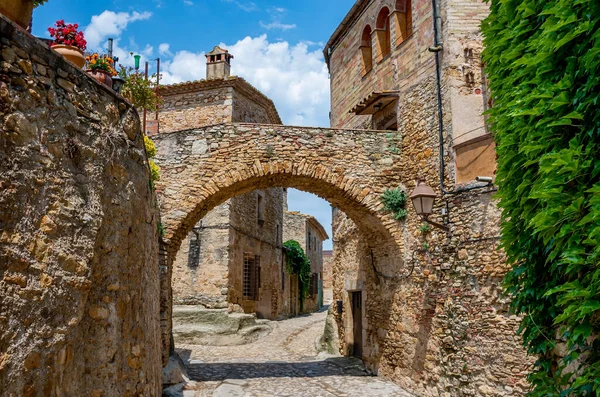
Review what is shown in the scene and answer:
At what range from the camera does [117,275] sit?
4848 mm

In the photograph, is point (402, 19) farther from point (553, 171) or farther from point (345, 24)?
point (553, 171)

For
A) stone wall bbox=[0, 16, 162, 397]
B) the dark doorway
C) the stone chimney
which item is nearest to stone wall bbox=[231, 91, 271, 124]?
the stone chimney

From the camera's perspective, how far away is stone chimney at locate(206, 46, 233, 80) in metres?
19.7

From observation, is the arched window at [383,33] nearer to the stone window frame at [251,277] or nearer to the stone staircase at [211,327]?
the stone staircase at [211,327]

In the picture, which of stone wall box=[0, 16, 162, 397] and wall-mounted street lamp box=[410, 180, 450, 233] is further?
wall-mounted street lamp box=[410, 180, 450, 233]

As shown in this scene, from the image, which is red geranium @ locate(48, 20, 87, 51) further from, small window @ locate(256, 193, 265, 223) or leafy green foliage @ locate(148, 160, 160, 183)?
small window @ locate(256, 193, 265, 223)

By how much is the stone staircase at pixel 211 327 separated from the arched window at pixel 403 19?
915 cm

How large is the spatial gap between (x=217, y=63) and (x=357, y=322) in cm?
1223

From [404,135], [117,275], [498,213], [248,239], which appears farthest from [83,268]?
[248,239]

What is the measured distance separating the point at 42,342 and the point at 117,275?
4.29 feet

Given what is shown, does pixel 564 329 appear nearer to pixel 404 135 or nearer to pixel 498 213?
pixel 498 213

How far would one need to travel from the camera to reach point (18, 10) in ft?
13.4

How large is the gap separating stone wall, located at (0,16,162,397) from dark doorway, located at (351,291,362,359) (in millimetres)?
7085

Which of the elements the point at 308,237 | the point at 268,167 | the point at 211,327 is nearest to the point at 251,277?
the point at 211,327
